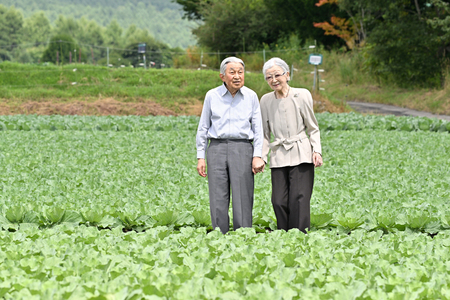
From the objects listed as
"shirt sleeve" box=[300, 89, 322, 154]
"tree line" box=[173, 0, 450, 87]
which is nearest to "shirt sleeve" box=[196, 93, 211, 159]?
"shirt sleeve" box=[300, 89, 322, 154]

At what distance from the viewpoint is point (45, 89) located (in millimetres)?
20844

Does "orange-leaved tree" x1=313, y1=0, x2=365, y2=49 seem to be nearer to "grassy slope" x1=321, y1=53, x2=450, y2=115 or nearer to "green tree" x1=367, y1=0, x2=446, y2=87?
"grassy slope" x1=321, y1=53, x2=450, y2=115

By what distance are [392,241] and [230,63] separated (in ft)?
6.06

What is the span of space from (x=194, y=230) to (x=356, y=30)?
1151 inches

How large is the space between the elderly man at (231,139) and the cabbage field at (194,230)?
33 centimetres

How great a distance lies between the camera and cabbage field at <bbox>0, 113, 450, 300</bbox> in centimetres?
282

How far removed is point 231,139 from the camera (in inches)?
160

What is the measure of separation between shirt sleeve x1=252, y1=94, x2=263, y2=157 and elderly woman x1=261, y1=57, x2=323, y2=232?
0.16 metres

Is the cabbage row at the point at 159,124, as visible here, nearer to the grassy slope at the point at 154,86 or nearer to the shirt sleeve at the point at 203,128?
the grassy slope at the point at 154,86

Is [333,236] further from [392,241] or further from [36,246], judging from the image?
[36,246]

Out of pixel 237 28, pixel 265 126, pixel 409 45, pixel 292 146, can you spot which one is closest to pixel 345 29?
pixel 237 28

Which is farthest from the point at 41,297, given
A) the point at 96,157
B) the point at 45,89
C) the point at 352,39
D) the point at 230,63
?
the point at 352,39

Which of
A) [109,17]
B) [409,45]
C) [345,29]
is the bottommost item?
[409,45]

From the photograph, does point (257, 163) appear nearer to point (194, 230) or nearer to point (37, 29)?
point (194, 230)
